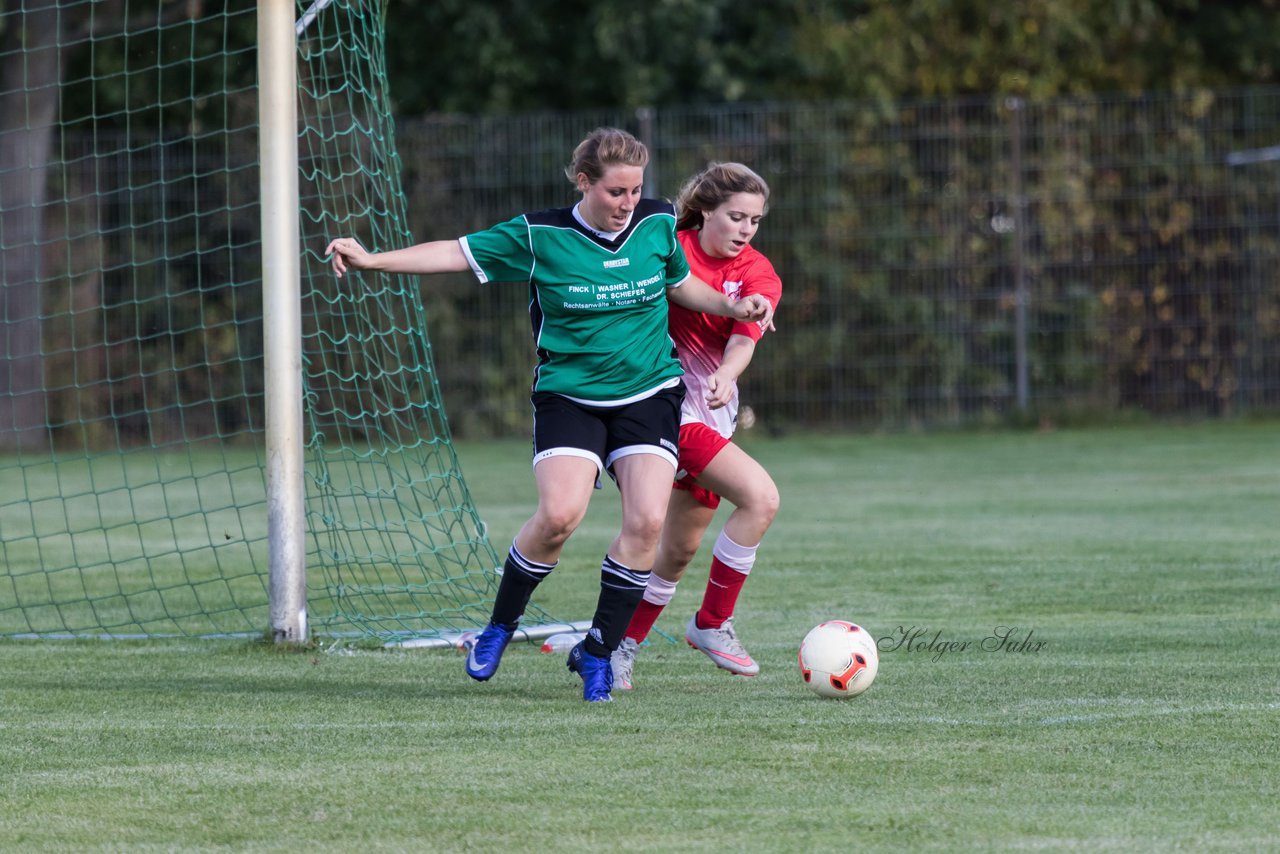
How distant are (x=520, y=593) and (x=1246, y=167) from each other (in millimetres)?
13241

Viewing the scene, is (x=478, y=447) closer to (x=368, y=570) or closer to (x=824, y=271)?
(x=824, y=271)

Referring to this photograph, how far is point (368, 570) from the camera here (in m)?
8.33

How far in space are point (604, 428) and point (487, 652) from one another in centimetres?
74

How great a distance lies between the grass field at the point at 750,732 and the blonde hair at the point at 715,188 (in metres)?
1.49

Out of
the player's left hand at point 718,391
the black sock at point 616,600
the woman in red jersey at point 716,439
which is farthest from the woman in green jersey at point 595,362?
the woman in red jersey at point 716,439

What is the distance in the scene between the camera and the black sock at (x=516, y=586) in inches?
204

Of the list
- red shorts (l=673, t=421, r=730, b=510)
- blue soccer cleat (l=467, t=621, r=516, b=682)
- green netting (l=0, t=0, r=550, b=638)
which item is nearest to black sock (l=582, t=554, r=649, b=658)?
blue soccer cleat (l=467, t=621, r=516, b=682)

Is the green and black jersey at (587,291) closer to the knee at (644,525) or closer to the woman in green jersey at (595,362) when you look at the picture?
the woman in green jersey at (595,362)

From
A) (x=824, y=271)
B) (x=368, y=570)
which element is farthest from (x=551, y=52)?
(x=368, y=570)

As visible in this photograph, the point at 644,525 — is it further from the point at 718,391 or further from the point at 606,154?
the point at 606,154

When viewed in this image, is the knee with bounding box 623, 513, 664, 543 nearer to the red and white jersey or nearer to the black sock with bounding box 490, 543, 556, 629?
the black sock with bounding box 490, 543, 556, 629

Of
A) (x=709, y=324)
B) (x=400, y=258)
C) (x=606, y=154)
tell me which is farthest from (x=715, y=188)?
(x=400, y=258)

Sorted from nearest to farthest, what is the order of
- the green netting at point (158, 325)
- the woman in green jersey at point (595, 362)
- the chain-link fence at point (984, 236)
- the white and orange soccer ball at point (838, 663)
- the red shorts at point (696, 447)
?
the white and orange soccer ball at point (838, 663) < the woman in green jersey at point (595, 362) < the red shorts at point (696, 447) < the green netting at point (158, 325) < the chain-link fence at point (984, 236)

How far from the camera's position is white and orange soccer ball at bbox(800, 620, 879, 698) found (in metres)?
4.85
